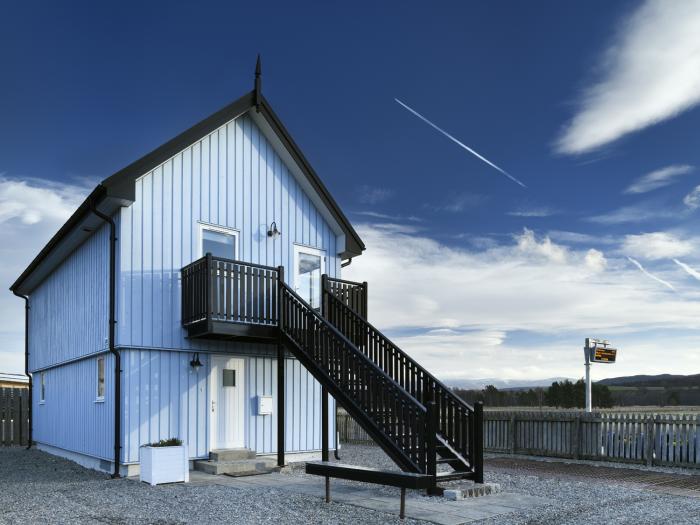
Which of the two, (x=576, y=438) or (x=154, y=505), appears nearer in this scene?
(x=154, y=505)

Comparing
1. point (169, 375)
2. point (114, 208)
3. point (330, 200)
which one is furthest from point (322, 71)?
point (169, 375)

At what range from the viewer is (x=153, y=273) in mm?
14109

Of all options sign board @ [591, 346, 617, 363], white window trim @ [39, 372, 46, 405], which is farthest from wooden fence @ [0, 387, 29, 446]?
sign board @ [591, 346, 617, 363]

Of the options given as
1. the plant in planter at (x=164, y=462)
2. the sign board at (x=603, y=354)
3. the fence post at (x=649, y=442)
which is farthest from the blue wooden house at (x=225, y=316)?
the sign board at (x=603, y=354)

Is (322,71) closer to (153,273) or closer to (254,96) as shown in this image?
(254,96)

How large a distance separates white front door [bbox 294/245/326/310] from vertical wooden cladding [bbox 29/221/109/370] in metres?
4.52

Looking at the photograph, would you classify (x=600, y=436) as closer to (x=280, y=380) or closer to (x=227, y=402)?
(x=280, y=380)

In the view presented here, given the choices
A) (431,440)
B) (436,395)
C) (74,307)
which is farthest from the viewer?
(74,307)

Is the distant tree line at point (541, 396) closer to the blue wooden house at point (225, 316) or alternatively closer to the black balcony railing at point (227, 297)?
the blue wooden house at point (225, 316)

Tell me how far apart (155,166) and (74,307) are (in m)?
5.45

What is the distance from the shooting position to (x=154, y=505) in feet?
33.7

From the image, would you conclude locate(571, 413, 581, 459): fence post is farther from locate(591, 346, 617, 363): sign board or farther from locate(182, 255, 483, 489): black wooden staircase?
locate(182, 255, 483, 489): black wooden staircase

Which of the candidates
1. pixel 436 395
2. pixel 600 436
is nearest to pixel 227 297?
pixel 436 395

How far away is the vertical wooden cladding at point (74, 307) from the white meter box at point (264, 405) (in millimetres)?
3651
